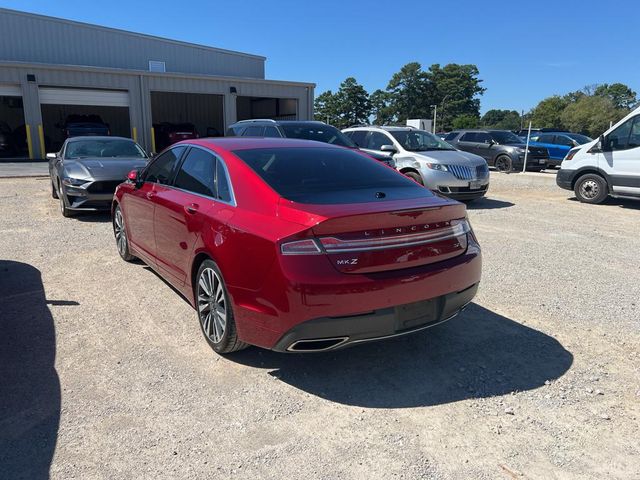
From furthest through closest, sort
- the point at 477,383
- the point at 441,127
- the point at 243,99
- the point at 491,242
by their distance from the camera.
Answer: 1. the point at 441,127
2. the point at 243,99
3. the point at 491,242
4. the point at 477,383

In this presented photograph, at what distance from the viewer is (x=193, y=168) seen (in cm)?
432

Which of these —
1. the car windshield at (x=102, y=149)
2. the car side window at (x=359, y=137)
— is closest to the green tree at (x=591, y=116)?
the car side window at (x=359, y=137)

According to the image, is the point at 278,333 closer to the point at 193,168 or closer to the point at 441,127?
the point at 193,168

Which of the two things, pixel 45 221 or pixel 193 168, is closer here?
pixel 193 168

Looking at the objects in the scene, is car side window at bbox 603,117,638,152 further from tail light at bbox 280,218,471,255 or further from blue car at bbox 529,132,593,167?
tail light at bbox 280,218,471,255

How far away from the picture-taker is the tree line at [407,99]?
315 ft

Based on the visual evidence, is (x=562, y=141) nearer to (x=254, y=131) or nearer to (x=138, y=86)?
(x=254, y=131)

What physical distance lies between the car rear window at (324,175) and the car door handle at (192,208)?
53cm

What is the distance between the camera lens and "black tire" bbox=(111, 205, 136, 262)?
601cm

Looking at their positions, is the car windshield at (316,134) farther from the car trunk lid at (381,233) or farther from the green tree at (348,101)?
the green tree at (348,101)

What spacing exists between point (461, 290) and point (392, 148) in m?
7.50

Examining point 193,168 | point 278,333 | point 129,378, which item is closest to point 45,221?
point 193,168

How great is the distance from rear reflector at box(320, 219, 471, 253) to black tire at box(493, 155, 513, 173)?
1647cm

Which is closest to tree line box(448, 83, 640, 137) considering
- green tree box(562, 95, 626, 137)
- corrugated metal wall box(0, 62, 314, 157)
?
green tree box(562, 95, 626, 137)
